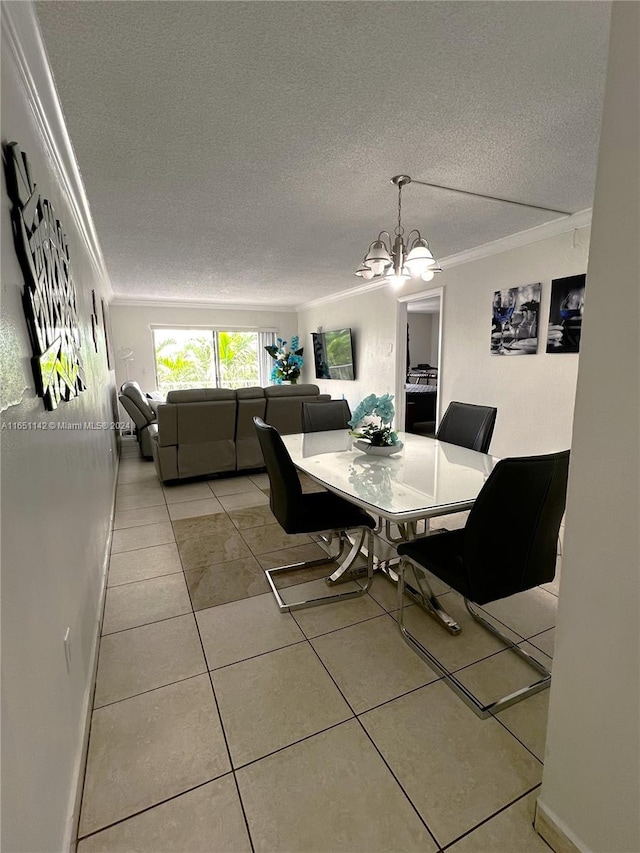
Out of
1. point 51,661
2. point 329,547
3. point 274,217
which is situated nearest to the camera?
point 51,661

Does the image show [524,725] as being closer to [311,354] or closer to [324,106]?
[324,106]

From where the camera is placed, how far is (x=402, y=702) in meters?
1.56

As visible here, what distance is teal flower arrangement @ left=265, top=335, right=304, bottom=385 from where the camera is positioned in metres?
7.66

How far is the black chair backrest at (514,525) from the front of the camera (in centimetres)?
135

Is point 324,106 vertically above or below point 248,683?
above

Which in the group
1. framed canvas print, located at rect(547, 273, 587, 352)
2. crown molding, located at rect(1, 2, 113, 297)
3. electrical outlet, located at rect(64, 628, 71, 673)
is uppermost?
crown molding, located at rect(1, 2, 113, 297)

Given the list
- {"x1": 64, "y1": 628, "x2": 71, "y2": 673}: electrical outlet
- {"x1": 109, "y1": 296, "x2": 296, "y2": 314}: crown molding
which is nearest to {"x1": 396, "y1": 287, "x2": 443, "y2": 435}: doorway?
{"x1": 109, "y1": 296, "x2": 296, "y2": 314}: crown molding

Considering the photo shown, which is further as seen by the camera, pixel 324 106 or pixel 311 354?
pixel 311 354

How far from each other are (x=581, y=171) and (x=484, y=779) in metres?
3.05

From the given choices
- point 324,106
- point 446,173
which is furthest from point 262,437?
point 446,173

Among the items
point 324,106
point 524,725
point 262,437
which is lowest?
point 524,725

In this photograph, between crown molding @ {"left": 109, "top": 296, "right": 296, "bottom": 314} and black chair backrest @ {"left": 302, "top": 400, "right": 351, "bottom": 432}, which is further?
crown molding @ {"left": 109, "top": 296, "right": 296, "bottom": 314}

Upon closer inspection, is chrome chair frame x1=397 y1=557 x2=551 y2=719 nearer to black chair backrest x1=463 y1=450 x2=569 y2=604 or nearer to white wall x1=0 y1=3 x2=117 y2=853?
black chair backrest x1=463 y1=450 x2=569 y2=604

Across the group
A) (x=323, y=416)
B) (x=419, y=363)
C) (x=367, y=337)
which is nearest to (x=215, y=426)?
(x=323, y=416)
